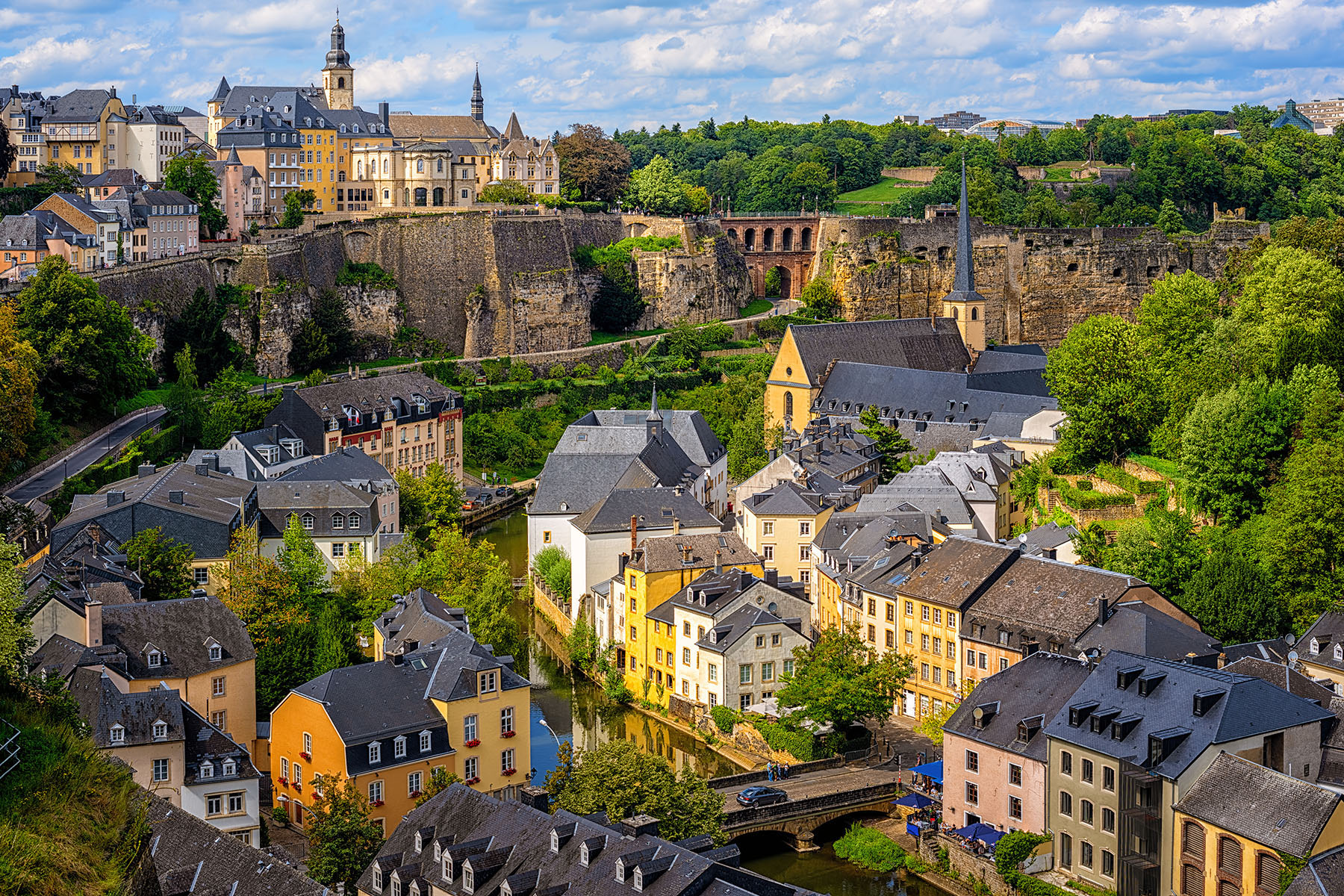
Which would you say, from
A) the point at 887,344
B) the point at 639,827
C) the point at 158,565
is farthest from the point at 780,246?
the point at 639,827

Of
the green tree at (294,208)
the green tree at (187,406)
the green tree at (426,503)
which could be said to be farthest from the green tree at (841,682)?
the green tree at (294,208)

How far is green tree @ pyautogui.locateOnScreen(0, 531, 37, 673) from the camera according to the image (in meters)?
20.3

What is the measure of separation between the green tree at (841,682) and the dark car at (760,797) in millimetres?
2814

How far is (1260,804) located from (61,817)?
2043 centimetres

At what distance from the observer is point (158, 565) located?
40719mm

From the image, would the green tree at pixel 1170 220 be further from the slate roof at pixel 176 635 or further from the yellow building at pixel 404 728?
the slate roof at pixel 176 635

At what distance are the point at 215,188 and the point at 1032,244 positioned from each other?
4238 cm

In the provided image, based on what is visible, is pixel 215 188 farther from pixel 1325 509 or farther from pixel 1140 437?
pixel 1325 509

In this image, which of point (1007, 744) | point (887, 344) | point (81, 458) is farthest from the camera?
point (887, 344)

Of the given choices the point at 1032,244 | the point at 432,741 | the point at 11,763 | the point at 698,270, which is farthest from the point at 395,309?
the point at 11,763

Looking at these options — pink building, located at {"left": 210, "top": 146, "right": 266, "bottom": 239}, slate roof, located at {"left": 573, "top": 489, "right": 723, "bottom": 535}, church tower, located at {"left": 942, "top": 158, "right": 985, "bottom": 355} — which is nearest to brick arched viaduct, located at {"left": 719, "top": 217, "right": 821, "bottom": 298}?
church tower, located at {"left": 942, "top": 158, "right": 985, "bottom": 355}

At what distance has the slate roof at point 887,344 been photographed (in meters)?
70.9

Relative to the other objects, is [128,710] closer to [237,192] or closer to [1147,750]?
[1147,750]

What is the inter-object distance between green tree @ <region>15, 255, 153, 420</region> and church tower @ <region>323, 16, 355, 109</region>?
34027 millimetres
